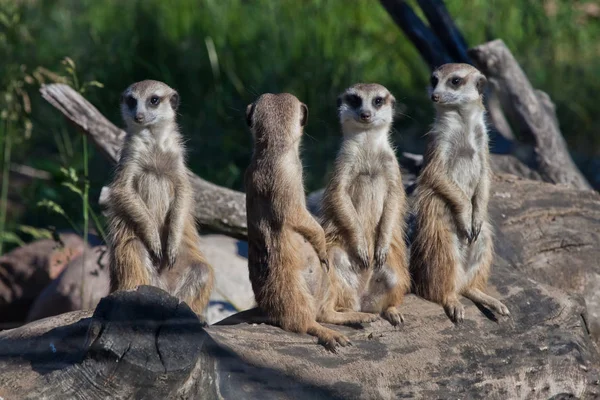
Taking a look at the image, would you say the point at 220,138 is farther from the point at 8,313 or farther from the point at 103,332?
the point at 103,332

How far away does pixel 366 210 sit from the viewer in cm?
428

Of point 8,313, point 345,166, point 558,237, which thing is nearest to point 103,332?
point 345,166

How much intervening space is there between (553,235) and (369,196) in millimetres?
1286

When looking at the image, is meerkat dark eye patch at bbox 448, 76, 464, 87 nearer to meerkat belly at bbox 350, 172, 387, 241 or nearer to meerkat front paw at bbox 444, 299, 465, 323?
meerkat belly at bbox 350, 172, 387, 241

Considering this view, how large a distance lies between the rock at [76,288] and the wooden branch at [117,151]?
1.93 ft

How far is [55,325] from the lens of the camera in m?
3.66

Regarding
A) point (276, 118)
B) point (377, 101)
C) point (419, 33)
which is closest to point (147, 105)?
point (276, 118)


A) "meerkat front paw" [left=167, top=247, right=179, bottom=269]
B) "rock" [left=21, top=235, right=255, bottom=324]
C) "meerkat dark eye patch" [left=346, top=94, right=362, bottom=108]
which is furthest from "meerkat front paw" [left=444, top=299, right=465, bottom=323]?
"rock" [left=21, top=235, right=255, bottom=324]

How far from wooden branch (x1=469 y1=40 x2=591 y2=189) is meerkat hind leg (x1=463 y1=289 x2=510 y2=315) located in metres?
1.93

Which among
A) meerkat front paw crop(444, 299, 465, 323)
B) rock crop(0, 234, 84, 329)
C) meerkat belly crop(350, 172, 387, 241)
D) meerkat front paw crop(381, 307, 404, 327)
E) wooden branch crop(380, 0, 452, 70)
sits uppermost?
wooden branch crop(380, 0, 452, 70)

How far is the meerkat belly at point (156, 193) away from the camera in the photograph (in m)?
4.37

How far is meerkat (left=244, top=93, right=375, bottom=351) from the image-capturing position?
12.0 feet

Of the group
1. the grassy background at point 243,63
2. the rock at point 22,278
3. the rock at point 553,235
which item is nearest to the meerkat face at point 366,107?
the rock at point 553,235

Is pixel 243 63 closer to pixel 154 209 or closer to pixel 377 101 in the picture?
pixel 154 209
